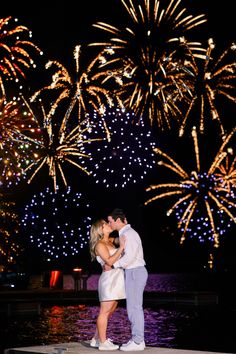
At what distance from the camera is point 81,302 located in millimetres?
37031

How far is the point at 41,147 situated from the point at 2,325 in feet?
56.0

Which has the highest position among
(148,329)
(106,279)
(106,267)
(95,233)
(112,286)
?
(95,233)

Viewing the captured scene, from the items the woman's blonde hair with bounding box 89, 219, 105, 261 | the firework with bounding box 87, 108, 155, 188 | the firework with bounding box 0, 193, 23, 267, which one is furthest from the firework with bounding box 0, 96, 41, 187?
the woman's blonde hair with bounding box 89, 219, 105, 261

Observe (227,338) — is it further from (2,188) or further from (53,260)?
(53,260)

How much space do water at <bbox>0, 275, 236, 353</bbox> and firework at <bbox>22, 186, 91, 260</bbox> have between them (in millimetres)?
35793

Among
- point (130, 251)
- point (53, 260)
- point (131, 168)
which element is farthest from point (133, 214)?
point (130, 251)

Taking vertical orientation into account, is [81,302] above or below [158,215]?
below

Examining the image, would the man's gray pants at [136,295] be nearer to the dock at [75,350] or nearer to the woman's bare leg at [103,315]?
the dock at [75,350]

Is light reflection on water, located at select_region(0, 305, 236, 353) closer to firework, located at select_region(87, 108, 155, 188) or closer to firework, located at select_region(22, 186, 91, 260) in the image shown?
firework, located at select_region(87, 108, 155, 188)

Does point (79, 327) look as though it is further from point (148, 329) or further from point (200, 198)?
point (200, 198)

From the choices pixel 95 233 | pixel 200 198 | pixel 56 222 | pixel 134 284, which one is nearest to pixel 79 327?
pixel 95 233

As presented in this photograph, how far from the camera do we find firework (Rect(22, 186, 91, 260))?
69.4 meters

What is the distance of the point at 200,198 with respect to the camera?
54.2m

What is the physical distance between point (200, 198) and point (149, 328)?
31762 mm
